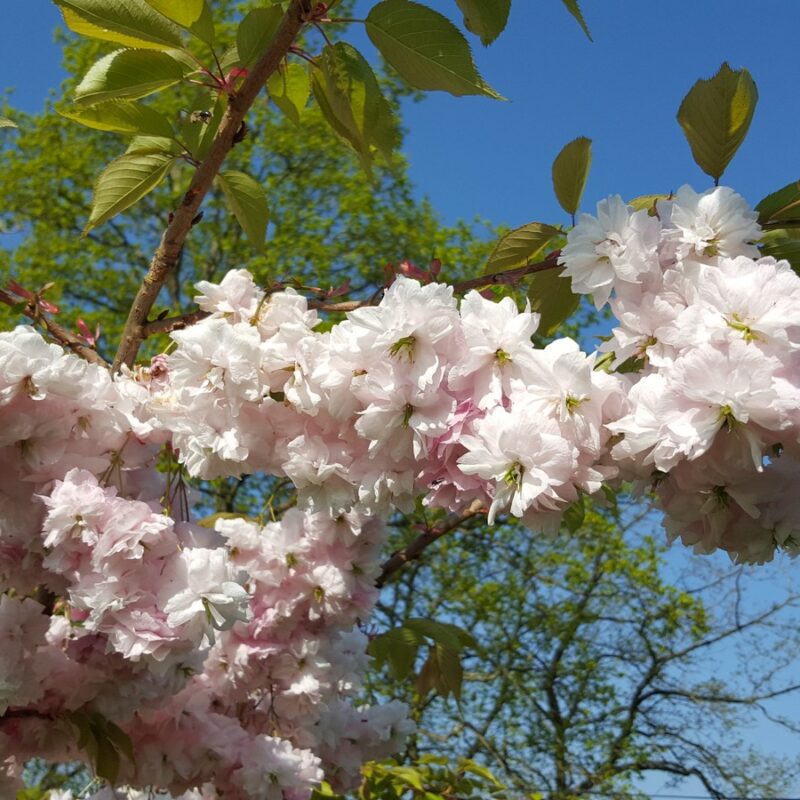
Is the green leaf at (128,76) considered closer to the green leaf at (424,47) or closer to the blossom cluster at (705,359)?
the green leaf at (424,47)

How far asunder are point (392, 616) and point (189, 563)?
6385 mm

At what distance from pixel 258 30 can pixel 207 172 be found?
0.17 metres

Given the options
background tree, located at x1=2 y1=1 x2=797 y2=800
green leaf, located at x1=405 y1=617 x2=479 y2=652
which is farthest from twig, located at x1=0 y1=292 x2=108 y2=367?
background tree, located at x1=2 y1=1 x2=797 y2=800

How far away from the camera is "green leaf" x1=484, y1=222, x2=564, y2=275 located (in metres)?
1.06

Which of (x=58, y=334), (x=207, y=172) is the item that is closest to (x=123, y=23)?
(x=207, y=172)

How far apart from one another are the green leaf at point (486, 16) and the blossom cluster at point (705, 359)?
19 cm

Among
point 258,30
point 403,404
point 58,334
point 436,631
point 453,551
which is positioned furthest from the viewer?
point 453,551

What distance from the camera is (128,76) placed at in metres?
Result: 1.05

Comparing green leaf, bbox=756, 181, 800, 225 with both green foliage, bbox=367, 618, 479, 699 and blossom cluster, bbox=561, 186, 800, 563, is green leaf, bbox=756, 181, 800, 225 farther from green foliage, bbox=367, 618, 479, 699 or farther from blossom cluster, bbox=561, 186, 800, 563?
green foliage, bbox=367, 618, 479, 699

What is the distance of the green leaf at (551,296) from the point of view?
42.3 inches

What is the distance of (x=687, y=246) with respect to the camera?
Result: 0.85 m

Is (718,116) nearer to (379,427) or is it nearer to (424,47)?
(424,47)

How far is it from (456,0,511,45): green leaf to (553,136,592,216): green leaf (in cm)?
15

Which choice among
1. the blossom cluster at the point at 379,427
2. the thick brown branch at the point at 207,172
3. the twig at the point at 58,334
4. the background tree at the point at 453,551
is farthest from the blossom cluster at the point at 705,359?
the background tree at the point at 453,551
